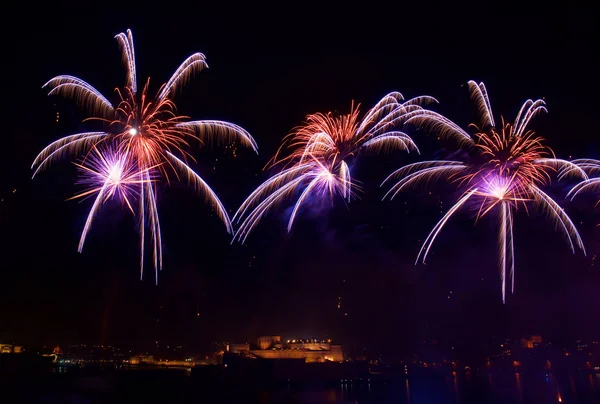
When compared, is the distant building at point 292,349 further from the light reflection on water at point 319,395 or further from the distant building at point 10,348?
the distant building at point 10,348

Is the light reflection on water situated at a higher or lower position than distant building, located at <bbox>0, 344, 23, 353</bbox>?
lower

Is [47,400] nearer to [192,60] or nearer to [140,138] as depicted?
[140,138]

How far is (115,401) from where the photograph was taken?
40.7 m

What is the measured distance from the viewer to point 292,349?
83.2m

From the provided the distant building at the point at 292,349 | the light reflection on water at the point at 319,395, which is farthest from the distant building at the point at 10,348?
the distant building at the point at 292,349

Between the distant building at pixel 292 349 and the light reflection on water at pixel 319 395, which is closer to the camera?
the light reflection on water at pixel 319 395

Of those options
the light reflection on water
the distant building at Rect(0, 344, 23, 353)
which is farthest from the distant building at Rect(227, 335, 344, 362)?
the distant building at Rect(0, 344, 23, 353)

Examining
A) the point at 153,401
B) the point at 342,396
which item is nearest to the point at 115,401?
the point at 153,401

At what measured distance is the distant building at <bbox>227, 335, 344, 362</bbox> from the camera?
8269 cm

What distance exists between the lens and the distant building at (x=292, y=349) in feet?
271

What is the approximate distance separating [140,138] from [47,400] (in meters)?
27.7

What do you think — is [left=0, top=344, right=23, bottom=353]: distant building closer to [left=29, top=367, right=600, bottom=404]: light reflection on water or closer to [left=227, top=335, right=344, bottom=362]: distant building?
[left=29, top=367, right=600, bottom=404]: light reflection on water

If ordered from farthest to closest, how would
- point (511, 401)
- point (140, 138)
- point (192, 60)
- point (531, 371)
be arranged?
point (531, 371)
point (511, 401)
point (140, 138)
point (192, 60)

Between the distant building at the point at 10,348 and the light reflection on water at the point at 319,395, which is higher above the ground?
the distant building at the point at 10,348
